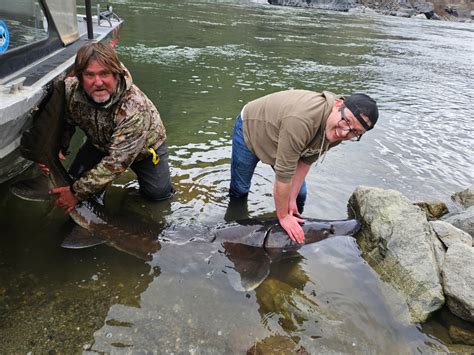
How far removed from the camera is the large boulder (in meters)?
3.83

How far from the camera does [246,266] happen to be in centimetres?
416

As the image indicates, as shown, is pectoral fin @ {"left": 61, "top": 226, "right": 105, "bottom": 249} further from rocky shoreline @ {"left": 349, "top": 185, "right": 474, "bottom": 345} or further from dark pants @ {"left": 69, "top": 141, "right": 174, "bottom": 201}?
rocky shoreline @ {"left": 349, "top": 185, "right": 474, "bottom": 345}

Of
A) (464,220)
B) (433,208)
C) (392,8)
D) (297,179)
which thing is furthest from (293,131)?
(392,8)

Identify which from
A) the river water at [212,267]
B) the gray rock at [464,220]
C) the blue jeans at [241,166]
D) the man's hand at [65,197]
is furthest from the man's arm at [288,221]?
the gray rock at [464,220]

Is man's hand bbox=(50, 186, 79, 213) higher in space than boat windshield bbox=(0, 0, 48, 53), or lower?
lower

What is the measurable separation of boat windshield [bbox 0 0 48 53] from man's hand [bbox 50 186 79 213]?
4.54 feet

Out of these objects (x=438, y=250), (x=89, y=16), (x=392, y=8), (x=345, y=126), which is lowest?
(x=392, y=8)

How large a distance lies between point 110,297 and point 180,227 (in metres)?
1.01

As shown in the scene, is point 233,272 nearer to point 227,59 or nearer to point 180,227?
point 180,227

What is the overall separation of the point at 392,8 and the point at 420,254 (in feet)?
194

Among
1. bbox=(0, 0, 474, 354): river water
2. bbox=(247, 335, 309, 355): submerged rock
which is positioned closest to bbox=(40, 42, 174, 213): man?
bbox=(0, 0, 474, 354): river water

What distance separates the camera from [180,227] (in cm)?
439

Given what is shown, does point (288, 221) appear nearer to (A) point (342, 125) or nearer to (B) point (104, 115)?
(A) point (342, 125)

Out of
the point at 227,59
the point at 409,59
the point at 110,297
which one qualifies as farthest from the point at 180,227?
the point at 409,59
